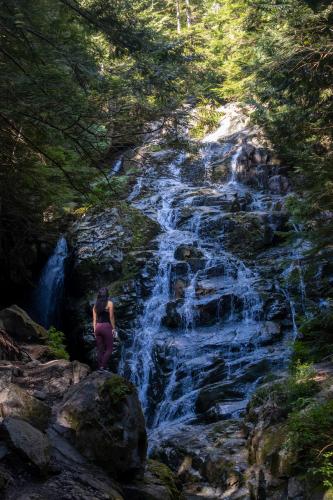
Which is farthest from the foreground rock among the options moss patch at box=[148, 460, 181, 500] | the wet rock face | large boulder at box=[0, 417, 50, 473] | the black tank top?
the wet rock face

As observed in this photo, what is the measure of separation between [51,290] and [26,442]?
478 inches

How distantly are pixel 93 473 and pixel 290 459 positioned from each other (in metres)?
2.36

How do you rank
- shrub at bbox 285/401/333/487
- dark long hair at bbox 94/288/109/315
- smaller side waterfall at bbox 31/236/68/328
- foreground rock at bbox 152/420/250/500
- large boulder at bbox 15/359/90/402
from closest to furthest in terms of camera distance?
1. shrub at bbox 285/401/333/487
2. foreground rock at bbox 152/420/250/500
3. large boulder at bbox 15/359/90/402
4. dark long hair at bbox 94/288/109/315
5. smaller side waterfall at bbox 31/236/68/328

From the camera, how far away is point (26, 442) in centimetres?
491

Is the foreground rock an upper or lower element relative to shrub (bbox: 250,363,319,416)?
lower

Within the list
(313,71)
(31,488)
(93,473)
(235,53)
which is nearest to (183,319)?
(313,71)

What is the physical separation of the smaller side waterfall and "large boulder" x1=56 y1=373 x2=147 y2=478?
1006cm

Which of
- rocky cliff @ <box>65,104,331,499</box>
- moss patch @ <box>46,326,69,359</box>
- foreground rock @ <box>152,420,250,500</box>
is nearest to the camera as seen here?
foreground rock @ <box>152,420,250,500</box>

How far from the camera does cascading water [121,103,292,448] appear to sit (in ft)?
36.9

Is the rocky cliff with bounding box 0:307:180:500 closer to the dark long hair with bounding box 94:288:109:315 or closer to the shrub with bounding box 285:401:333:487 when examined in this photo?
the dark long hair with bounding box 94:288:109:315

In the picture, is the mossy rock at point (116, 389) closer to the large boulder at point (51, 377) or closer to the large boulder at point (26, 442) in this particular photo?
the large boulder at point (51, 377)

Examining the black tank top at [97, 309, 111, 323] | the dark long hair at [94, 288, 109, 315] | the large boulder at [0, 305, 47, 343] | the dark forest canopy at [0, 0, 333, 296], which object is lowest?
the large boulder at [0, 305, 47, 343]

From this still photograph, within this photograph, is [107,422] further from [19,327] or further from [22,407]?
[19,327]

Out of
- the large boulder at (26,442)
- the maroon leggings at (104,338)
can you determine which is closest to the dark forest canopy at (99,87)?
the maroon leggings at (104,338)
